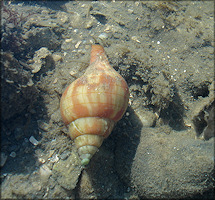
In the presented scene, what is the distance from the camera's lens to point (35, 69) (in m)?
3.51

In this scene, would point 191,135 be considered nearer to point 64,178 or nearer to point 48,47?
point 64,178

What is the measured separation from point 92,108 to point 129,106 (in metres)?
1.22

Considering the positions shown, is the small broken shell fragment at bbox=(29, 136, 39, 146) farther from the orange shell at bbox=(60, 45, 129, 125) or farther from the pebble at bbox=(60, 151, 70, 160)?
the orange shell at bbox=(60, 45, 129, 125)

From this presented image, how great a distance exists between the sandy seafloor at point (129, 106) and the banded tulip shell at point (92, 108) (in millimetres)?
597

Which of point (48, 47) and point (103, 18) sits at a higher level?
point (103, 18)

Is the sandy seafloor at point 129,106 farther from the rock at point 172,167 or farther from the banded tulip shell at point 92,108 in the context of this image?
the banded tulip shell at point 92,108

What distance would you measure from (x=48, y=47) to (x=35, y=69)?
0.80 m

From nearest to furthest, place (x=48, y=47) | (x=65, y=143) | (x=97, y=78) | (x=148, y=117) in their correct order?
(x=97, y=78) → (x=65, y=143) → (x=148, y=117) → (x=48, y=47)

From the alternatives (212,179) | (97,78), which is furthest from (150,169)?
(97,78)

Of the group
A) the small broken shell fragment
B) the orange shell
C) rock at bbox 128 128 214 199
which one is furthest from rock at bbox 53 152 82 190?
rock at bbox 128 128 214 199

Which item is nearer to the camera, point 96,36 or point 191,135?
point 191,135

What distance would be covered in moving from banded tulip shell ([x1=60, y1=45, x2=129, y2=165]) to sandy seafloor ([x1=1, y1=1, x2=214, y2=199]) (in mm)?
597

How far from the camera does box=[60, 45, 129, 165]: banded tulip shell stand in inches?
98.0

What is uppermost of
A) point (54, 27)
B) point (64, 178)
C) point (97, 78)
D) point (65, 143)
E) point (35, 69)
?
point (97, 78)
